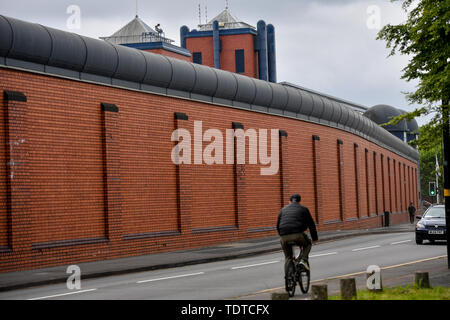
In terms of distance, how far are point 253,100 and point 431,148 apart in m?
14.3

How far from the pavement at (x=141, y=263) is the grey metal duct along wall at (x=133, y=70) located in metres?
5.59

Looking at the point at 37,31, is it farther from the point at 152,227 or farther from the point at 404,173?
the point at 404,173

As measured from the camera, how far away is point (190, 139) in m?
25.7

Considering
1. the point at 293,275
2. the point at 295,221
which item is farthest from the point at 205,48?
the point at 293,275

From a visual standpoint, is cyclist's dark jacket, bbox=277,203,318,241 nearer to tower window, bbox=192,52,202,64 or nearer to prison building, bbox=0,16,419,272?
prison building, bbox=0,16,419,272

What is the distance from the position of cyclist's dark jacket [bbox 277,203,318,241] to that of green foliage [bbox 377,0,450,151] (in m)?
4.33

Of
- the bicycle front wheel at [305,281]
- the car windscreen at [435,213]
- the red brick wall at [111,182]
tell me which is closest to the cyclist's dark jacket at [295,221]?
the bicycle front wheel at [305,281]

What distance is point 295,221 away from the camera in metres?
11.8

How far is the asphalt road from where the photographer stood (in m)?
12.6

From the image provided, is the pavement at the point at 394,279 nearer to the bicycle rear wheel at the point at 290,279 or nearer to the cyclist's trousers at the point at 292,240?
the bicycle rear wheel at the point at 290,279

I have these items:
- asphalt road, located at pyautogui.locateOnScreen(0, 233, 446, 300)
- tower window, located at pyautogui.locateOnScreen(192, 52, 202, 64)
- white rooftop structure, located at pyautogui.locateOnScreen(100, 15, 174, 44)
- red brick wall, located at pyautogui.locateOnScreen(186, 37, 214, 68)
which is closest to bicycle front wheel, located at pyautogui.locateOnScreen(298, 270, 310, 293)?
asphalt road, located at pyautogui.locateOnScreen(0, 233, 446, 300)

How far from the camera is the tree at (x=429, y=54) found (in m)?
14.2

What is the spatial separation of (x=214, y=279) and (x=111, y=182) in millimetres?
7737
